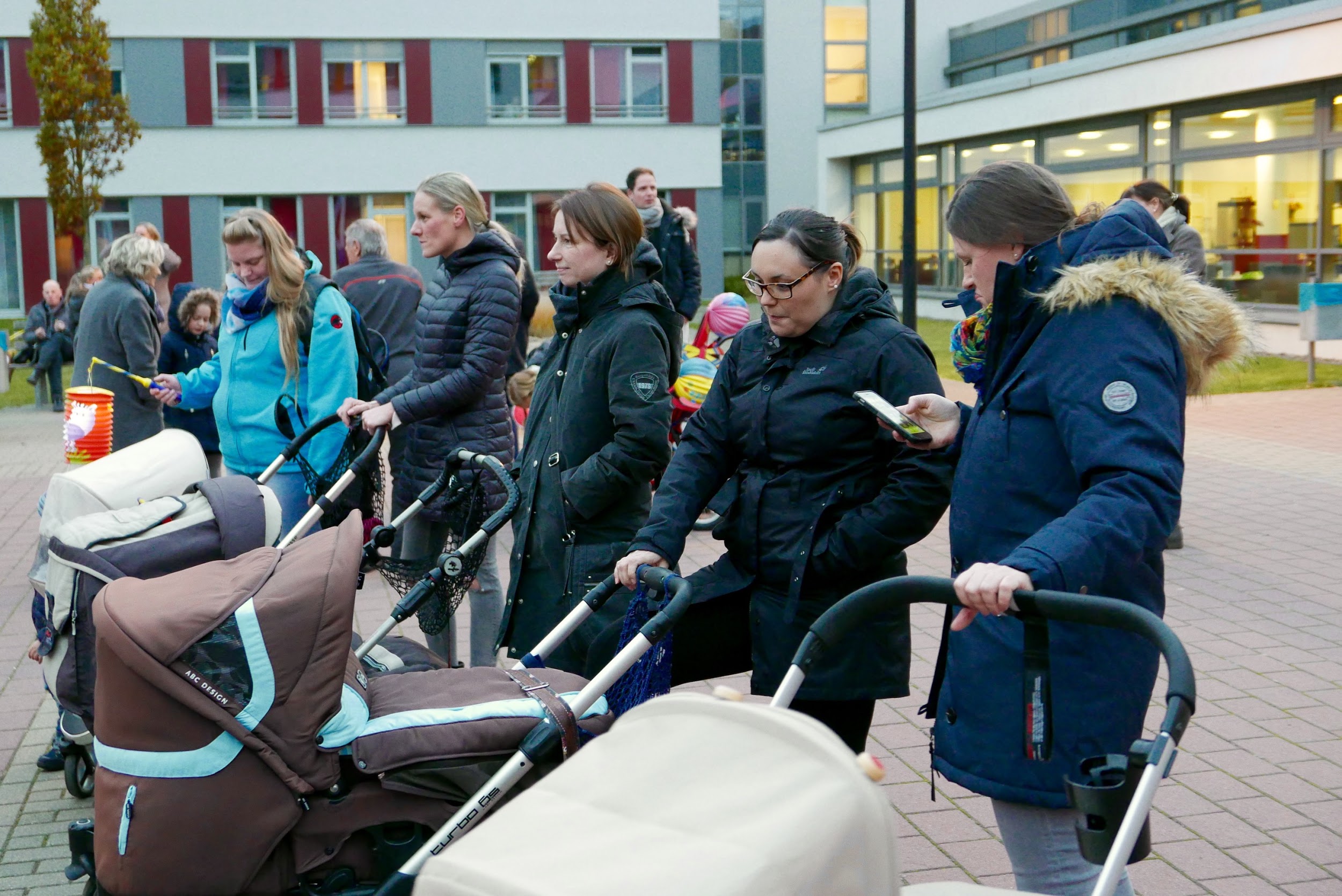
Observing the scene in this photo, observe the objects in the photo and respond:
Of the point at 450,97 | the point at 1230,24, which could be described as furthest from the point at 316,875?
the point at 450,97

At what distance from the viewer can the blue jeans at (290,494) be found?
18.0ft

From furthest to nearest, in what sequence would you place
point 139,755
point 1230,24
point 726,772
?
point 1230,24 → point 139,755 → point 726,772

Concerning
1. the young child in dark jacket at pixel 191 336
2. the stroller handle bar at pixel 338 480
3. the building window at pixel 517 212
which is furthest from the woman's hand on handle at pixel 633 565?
the building window at pixel 517 212

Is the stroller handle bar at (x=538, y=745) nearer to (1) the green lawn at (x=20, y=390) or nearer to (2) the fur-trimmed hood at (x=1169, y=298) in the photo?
(2) the fur-trimmed hood at (x=1169, y=298)

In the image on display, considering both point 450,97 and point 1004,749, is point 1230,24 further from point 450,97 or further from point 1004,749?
point 1004,749

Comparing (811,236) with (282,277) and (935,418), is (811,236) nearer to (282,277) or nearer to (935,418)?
(935,418)

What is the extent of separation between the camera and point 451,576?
4.30 metres

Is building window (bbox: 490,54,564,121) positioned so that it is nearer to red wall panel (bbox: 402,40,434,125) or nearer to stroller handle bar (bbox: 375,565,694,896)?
red wall panel (bbox: 402,40,434,125)

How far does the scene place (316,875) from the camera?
3.32 meters

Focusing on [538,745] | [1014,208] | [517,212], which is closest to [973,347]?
[1014,208]

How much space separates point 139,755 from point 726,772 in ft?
6.03

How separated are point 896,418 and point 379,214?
3068cm

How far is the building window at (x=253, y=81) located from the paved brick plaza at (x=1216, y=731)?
23487 mm

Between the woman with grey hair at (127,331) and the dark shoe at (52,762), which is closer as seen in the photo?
the dark shoe at (52,762)
